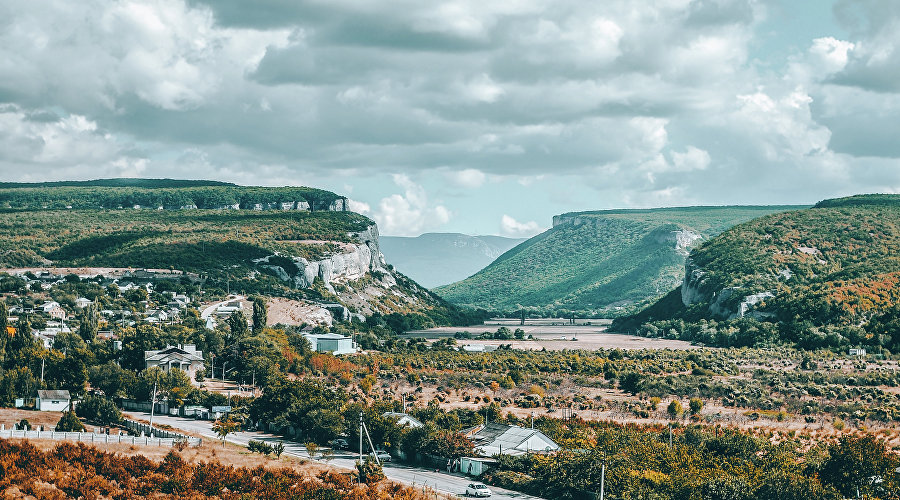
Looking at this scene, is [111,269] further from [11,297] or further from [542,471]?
[542,471]

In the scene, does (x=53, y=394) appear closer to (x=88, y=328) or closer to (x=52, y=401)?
(x=52, y=401)

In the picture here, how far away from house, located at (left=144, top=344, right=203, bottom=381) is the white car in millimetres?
50184

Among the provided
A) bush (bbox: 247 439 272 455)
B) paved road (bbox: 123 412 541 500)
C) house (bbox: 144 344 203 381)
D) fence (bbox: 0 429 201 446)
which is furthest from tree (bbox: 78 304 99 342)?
fence (bbox: 0 429 201 446)

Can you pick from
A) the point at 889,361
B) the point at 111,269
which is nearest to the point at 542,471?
the point at 889,361

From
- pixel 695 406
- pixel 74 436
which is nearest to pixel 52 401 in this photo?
pixel 74 436

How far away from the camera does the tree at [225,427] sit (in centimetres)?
7438

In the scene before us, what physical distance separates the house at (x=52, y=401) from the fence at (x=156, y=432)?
7448 mm

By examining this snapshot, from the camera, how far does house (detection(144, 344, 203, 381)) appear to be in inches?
4097

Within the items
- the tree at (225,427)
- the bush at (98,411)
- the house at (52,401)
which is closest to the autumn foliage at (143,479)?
the tree at (225,427)

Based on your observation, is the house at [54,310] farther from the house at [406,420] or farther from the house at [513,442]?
the house at [513,442]

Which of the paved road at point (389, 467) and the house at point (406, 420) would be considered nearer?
the paved road at point (389, 467)

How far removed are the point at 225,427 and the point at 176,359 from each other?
32.5 metres

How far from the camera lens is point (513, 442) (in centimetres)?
7181

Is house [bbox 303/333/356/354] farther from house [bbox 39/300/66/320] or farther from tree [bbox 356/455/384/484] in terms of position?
tree [bbox 356/455/384/484]
